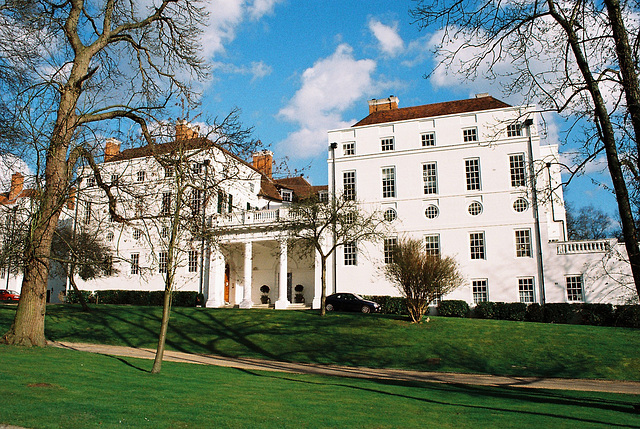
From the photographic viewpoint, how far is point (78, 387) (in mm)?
9086

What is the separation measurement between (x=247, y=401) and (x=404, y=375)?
968 centimetres

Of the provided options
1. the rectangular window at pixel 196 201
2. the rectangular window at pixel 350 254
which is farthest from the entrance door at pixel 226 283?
the rectangular window at pixel 196 201

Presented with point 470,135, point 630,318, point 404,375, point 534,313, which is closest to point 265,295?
point 470,135

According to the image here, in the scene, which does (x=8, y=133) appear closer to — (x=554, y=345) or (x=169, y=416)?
(x=169, y=416)

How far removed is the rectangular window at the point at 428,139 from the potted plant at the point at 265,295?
18106mm

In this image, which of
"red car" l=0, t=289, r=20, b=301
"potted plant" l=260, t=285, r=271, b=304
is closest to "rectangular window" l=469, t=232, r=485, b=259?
"potted plant" l=260, t=285, r=271, b=304

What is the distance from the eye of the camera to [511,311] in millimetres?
31375

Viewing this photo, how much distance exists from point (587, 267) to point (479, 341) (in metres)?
13.7

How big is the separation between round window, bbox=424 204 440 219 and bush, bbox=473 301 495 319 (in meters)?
7.11

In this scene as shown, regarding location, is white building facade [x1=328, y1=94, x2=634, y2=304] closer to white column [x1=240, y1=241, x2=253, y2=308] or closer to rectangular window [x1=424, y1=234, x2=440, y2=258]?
rectangular window [x1=424, y1=234, x2=440, y2=258]

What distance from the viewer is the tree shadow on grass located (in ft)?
33.3

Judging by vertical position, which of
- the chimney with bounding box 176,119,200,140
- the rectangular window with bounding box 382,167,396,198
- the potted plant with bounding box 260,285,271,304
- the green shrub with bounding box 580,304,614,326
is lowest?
the green shrub with bounding box 580,304,614,326

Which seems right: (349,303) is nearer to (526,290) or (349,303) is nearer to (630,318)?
(526,290)

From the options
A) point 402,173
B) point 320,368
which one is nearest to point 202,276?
point 402,173
